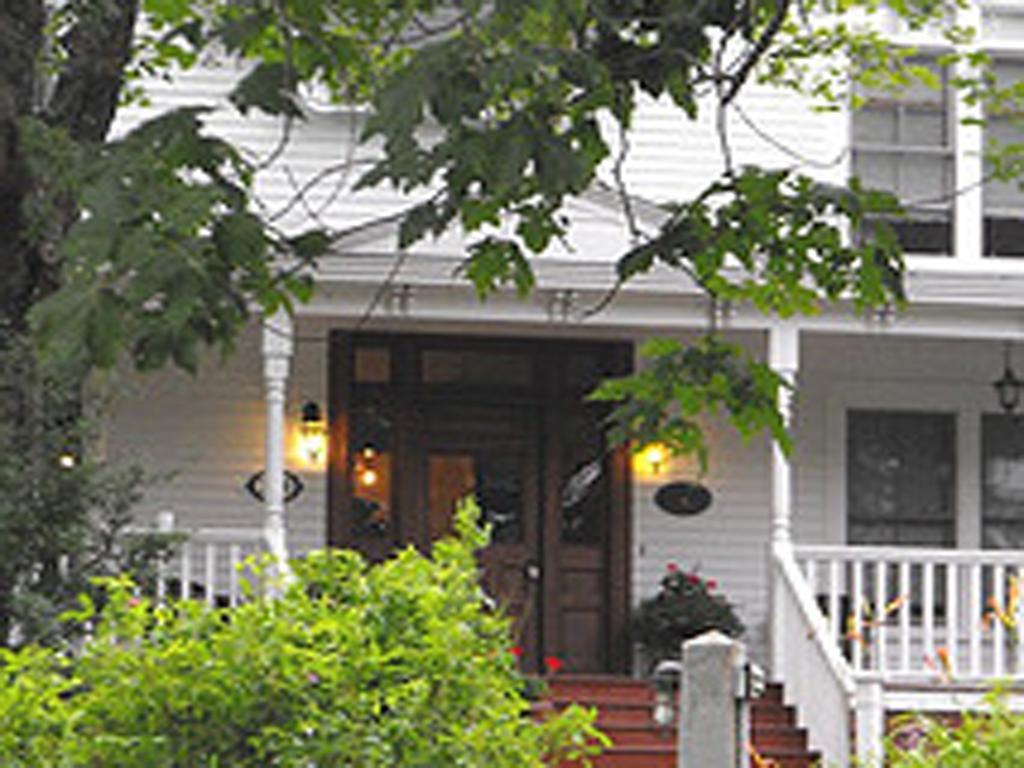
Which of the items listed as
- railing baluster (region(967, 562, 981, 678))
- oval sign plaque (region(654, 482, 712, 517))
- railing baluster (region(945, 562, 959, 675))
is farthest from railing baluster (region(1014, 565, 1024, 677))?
oval sign plaque (region(654, 482, 712, 517))

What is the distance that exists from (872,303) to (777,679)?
28.9 ft

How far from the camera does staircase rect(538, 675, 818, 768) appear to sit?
1459 centimetres

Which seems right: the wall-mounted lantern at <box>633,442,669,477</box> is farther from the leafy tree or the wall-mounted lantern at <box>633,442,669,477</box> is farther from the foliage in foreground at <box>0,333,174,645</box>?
the leafy tree

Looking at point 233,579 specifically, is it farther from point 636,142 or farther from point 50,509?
point 636,142

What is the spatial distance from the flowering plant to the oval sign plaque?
2.53 feet

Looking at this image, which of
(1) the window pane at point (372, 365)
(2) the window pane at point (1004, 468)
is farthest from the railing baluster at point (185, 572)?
(2) the window pane at point (1004, 468)

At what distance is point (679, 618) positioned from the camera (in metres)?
16.5

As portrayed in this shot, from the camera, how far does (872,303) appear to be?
7.31 metres

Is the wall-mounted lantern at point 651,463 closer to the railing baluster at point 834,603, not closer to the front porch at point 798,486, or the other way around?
the front porch at point 798,486

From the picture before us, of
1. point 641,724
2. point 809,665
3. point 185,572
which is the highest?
point 185,572

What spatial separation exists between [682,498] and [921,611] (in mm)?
1928

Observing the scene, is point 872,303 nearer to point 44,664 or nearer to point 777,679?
point 44,664

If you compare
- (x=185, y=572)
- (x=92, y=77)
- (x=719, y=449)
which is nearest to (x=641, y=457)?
(x=719, y=449)

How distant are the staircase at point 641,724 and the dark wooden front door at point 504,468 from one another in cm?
123
